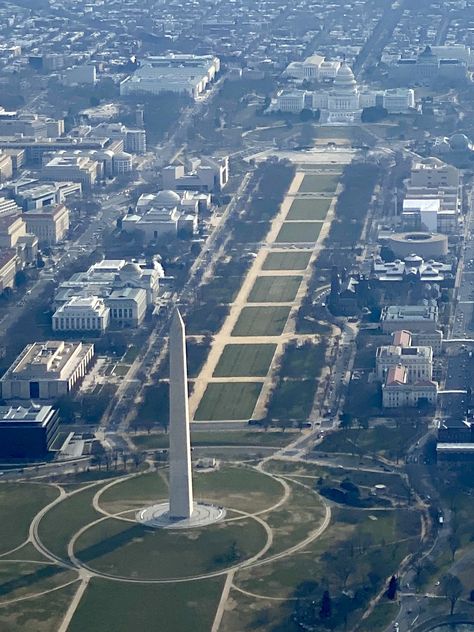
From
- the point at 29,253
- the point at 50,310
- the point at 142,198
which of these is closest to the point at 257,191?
the point at 142,198

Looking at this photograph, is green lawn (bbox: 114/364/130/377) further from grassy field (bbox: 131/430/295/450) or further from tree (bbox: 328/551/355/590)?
tree (bbox: 328/551/355/590)

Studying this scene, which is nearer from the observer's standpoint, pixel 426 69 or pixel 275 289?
pixel 275 289

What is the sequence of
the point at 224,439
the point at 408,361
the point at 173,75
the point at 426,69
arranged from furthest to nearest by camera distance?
the point at 426,69 → the point at 173,75 → the point at 408,361 → the point at 224,439

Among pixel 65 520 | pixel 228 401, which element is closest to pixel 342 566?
pixel 65 520

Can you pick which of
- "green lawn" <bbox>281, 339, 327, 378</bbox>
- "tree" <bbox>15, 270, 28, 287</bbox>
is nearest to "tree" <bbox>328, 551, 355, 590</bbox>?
"green lawn" <bbox>281, 339, 327, 378</bbox>

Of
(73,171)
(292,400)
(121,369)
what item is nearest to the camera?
(292,400)

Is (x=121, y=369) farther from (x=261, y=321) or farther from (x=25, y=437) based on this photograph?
(x=25, y=437)

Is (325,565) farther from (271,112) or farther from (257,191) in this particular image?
(271,112)
